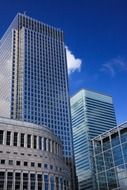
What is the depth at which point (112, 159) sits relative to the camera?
95.3 meters

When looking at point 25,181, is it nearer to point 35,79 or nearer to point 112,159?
point 112,159

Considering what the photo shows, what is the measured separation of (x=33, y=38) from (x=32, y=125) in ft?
372

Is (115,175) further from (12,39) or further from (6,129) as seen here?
(12,39)

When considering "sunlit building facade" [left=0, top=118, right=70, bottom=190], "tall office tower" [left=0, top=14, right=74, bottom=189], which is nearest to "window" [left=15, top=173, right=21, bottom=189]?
"sunlit building facade" [left=0, top=118, right=70, bottom=190]

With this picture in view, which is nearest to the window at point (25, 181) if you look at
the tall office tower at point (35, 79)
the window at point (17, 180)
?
the window at point (17, 180)

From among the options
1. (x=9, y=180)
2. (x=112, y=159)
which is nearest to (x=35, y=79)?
(x=112, y=159)

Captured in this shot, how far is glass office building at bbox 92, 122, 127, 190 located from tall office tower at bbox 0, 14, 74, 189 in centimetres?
6343

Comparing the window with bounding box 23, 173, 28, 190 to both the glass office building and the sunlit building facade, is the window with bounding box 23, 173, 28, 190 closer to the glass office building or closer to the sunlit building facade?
the sunlit building facade

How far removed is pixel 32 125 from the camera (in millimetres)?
85375

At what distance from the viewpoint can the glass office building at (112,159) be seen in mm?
90688

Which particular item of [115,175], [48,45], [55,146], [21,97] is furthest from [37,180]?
[48,45]

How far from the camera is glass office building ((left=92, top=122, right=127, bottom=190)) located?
90.7 meters

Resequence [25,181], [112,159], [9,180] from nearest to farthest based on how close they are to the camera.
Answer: [9,180], [25,181], [112,159]

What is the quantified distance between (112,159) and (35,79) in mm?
91918
